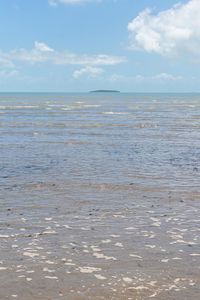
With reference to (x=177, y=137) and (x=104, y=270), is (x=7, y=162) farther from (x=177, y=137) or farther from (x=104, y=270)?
(x=177, y=137)

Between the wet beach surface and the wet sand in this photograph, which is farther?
the wet beach surface

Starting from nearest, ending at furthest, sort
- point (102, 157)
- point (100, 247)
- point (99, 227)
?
point (100, 247) → point (99, 227) → point (102, 157)

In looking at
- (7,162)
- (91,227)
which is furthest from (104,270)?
(7,162)

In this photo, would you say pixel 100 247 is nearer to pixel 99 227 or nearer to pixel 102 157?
pixel 99 227

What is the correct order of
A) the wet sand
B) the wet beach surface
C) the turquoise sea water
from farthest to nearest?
the turquoise sea water
the wet beach surface
the wet sand

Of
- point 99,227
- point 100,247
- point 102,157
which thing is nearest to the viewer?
point 100,247

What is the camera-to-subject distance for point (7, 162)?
23016 millimetres

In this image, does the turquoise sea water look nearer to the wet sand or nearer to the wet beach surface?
the wet beach surface

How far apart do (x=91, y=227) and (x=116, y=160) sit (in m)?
12.0

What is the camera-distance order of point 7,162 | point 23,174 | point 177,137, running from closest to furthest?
point 23,174
point 7,162
point 177,137

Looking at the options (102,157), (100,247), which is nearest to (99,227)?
(100,247)

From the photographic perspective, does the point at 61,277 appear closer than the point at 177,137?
Yes

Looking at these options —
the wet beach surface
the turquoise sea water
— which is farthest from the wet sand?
the turquoise sea water

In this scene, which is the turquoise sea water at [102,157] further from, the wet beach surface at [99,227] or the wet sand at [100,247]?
the wet sand at [100,247]
